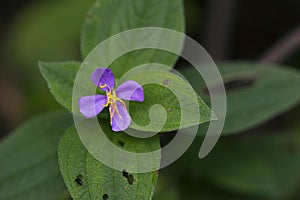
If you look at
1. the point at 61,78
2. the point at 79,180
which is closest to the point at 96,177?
the point at 79,180

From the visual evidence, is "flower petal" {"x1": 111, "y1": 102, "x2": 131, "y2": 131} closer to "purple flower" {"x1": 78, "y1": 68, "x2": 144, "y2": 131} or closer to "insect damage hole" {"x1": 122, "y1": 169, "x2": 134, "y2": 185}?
"purple flower" {"x1": 78, "y1": 68, "x2": 144, "y2": 131}

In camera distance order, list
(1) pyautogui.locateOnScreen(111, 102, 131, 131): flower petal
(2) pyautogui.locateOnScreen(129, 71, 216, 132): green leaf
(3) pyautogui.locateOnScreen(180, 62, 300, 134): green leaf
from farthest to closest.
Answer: (3) pyautogui.locateOnScreen(180, 62, 300, 134): green leaf → (1) pyautogui.locateOnScreen(111, 102, 131, 131): flower petal → (2) pyautogui.locateOnScreen(129, 71, 216, 132): green leaf

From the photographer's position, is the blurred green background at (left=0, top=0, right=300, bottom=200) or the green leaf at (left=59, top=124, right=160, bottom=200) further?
the blurred green background at (left=0, top=0, right=300, bottom=200)

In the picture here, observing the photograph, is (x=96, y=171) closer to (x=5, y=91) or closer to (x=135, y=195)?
(x=135, y=195)

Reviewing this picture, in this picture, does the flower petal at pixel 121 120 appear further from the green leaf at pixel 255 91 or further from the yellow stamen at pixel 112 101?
the green leaf at pixel 255 91

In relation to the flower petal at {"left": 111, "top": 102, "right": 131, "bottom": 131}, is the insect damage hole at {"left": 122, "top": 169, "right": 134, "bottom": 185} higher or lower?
lower

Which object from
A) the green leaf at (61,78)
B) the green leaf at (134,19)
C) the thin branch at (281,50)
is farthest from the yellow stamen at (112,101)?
the thin branch at (281,50)

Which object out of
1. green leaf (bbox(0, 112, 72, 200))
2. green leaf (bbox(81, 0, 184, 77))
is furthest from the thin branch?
green leaf (bbox(0, 112, 72, 200))

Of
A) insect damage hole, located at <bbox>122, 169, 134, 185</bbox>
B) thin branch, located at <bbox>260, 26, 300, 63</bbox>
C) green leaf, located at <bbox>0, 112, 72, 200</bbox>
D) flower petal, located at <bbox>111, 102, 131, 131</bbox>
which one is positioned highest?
flower petal, located at <bbox>111, 102, 131, 131</bbox>

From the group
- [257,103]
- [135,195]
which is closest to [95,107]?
[135,195]
